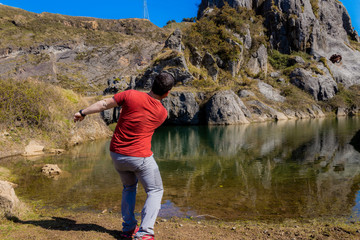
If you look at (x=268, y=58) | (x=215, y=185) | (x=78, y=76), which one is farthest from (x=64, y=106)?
(x=268, y=58)

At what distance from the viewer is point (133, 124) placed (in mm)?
3475

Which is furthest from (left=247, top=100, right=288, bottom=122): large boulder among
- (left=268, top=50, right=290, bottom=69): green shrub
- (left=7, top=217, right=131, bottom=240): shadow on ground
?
(left=7, top=217, right=131, bottom=240): shadow on ground

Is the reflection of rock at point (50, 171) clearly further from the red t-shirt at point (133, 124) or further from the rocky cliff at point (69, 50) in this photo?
the rocky cliff at point (69, 50)

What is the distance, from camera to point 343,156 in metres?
12.3

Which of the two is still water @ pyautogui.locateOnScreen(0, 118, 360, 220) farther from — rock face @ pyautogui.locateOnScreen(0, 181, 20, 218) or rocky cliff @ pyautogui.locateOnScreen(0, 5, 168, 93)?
rocky cliff @ pyautogui.locateOnScreen(0, 5, 168, 93)

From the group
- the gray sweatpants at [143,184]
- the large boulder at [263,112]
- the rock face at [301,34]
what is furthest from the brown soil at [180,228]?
the rock face at [301,34]

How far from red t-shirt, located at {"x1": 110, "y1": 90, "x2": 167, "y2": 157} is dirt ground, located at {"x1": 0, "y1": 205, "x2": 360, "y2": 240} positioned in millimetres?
1414

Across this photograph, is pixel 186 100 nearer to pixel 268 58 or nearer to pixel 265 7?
pixel 268 58

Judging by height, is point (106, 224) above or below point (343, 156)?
below

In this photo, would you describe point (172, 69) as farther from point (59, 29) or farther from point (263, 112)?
point (59, 29)

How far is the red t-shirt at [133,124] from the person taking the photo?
11.3 ft

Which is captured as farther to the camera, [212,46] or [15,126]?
[212,46]

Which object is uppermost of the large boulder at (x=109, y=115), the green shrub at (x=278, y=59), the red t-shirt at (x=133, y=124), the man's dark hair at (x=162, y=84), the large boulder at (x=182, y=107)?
the green shrub at (x=278, y=59)

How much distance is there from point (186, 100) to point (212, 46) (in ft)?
63.7
